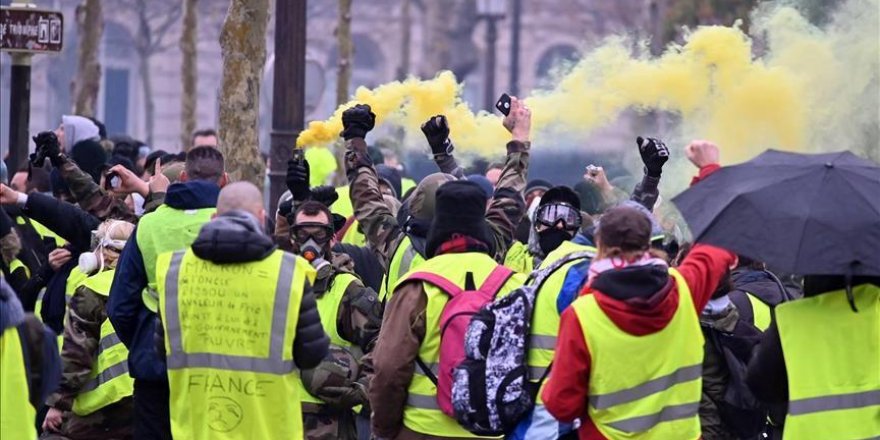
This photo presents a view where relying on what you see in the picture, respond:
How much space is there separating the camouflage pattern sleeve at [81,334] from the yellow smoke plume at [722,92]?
254 centimetres

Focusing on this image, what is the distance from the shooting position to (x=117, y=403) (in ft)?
27.9

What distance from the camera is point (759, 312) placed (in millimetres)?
8141

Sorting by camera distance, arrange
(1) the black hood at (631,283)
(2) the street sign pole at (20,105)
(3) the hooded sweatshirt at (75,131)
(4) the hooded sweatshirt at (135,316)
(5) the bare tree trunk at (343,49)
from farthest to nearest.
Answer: (5) the bare tree trunk at (343,49) → (3) the hooded sweatshirt at (75,131) → (2) the street sign pole at (20,105) → (4) the hooded sweatshirt at (135,316) → (1) the black hood at (631,283)

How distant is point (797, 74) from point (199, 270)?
6245 millimetres

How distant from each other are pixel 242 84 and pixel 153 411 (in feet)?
14.2

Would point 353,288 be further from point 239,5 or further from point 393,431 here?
point 239,5

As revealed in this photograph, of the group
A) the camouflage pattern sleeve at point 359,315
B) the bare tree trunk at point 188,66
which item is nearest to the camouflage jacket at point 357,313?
the camouflage pattern sleeve at point 359,315

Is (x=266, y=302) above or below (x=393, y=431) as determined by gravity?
above

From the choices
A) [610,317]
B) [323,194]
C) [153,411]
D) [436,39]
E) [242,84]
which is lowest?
[153,411]

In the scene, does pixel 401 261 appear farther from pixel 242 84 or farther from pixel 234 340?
pixel 242 84

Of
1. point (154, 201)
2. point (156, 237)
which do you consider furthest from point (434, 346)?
point (154, 201)

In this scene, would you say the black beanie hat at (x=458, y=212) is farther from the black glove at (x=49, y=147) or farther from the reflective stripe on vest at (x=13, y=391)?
the black glove at (x=49, y=147)

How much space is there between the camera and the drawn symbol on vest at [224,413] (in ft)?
22.7

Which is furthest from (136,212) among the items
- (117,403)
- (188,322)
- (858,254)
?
(858,254)
